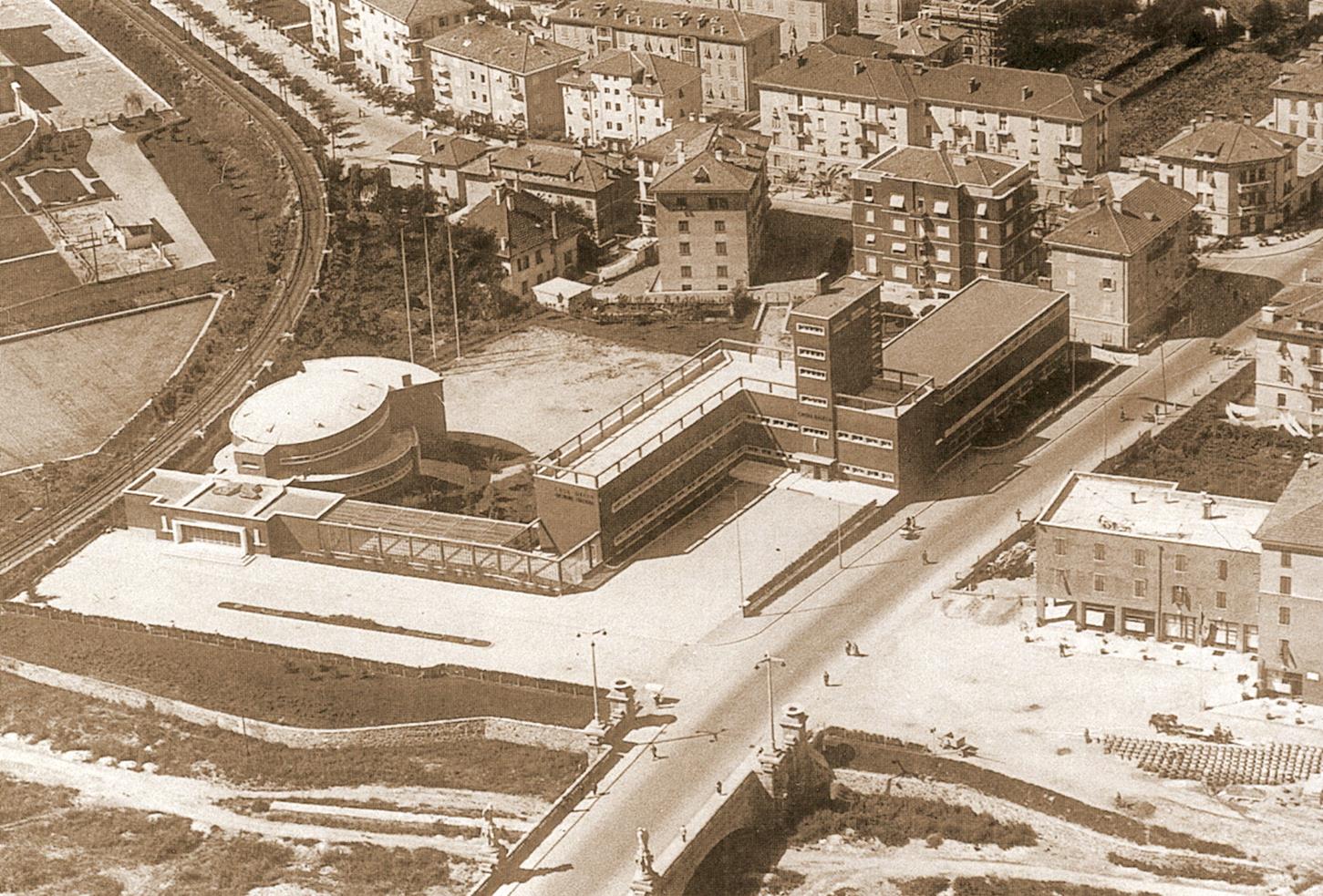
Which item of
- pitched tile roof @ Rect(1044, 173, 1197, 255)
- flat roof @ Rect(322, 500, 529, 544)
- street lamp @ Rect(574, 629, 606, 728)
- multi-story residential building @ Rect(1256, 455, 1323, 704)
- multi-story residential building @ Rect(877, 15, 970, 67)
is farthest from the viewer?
multi-story residential building @ Rect(877, 15, 970, 67)

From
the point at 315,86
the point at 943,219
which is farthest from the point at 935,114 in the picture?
the point at 315,86

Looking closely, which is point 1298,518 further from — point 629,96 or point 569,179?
point 629,96

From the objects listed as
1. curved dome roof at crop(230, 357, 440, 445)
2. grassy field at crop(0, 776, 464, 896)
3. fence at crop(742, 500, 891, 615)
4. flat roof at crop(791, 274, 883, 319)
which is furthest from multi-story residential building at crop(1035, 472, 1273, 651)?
curved dome roof at crop(230, 357, 440, 445)

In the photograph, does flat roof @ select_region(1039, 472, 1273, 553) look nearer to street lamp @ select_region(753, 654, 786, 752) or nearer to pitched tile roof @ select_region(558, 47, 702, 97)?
street lamp @ select_region(753, 654, 786, 752)

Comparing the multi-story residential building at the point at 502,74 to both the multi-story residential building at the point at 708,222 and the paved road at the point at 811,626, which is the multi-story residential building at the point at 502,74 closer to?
the multi-story residential building at the point at 708,222

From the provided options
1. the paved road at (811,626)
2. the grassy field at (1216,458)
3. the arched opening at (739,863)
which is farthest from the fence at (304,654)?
the grassy field at (1216,458)
